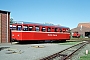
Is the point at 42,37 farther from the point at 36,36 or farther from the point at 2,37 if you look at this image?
the point at 2,37

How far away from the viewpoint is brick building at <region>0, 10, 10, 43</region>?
2852 cm

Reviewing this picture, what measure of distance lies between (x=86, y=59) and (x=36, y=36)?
14338mm

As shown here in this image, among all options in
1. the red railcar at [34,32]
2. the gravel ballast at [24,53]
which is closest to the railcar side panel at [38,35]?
the red railcar at [34,32]

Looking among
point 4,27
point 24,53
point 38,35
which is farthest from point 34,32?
point 24,53

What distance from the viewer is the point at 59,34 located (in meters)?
31.3

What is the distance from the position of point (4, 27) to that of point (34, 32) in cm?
545

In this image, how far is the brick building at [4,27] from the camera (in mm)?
28516

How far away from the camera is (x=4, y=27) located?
2891 centimetres

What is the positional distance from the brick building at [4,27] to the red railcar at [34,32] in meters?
2.31

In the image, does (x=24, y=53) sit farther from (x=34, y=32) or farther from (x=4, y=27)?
(x=4, y=27)

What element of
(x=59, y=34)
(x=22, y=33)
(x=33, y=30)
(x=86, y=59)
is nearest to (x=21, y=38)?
(x=22, y=33)

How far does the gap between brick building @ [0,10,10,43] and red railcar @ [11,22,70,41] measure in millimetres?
2312

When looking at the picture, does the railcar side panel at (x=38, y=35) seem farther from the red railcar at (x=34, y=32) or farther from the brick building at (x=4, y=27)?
the brick building at (x=4, y=27)

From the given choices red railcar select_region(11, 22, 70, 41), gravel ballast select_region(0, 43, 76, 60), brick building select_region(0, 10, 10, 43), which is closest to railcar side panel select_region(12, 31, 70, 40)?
red railcar select_region(11, 22, 70, 41)
